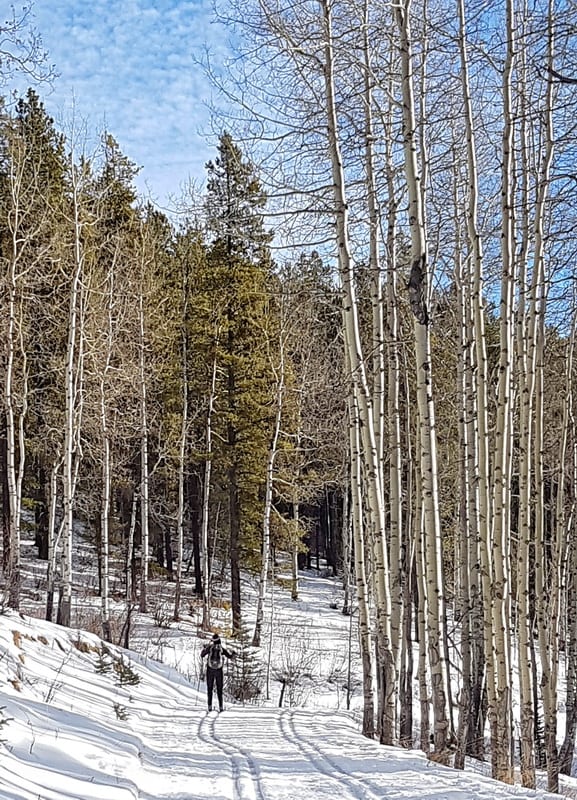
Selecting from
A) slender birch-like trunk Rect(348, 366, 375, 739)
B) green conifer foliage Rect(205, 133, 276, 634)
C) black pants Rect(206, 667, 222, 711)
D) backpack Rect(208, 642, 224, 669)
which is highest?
green conifer foliage Rect(205, 133, 276, 634)

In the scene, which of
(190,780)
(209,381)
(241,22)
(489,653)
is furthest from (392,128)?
(209,381)

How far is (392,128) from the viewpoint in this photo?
9.78 metres

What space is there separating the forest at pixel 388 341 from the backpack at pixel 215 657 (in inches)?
103

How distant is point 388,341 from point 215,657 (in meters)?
7.18

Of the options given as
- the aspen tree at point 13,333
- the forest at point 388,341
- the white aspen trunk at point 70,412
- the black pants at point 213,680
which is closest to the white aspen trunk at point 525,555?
the forest at point 388,341

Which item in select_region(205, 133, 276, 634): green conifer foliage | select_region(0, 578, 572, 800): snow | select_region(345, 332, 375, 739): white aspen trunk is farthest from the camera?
select_region(205, 133, 276, 634): green conifer foliage

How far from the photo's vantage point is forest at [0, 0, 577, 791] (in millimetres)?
7453

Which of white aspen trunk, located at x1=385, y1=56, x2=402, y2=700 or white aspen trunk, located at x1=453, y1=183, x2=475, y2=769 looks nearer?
white aspen trunk, located at x1=453, y1=183, x2=475, y2=769

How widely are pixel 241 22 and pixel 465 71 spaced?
7.67ft

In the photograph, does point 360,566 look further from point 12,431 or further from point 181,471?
point 181,471

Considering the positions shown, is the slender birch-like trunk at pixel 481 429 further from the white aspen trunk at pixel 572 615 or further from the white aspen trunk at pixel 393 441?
the white aspen trunk at pixel 572 615

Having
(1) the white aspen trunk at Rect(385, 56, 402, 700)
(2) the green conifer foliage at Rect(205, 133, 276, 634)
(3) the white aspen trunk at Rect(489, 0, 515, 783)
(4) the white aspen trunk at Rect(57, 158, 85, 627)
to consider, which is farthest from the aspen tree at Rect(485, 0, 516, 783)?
(2) the green conifer foliage at Rect(205, 133, 276, 634)

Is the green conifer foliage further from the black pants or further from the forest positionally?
the black pants

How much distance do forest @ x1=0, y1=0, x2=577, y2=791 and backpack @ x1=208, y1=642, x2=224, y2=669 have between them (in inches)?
103
